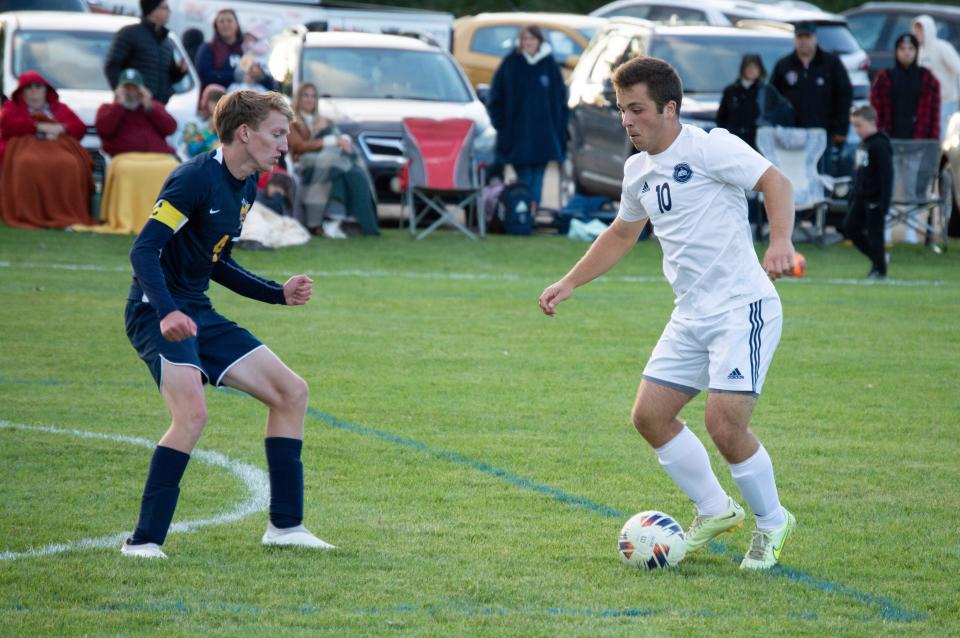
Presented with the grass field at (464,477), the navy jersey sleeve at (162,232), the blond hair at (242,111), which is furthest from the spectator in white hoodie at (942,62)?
the navy jersey sleeve at (162,232)

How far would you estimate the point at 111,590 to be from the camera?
480 centimetres

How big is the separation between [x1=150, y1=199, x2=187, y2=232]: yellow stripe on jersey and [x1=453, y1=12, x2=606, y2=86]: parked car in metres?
19.4

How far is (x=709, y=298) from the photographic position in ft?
17.4

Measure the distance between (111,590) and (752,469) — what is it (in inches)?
88.5

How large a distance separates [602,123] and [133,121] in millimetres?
5595

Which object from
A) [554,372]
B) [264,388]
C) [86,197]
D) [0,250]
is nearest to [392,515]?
[264,388]

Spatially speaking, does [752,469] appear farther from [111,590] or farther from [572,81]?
[572,81]

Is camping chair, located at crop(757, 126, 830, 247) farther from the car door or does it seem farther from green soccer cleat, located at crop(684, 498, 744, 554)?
green soccer cleat, located at crop(684, 498, 744, 554)

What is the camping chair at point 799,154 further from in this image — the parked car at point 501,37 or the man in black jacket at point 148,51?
the parked car at point 501,37

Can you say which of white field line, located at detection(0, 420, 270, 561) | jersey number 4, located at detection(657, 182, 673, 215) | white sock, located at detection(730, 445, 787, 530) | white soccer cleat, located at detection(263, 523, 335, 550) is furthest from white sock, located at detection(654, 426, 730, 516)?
white field line, located at detection(0, 420, 270, 561)

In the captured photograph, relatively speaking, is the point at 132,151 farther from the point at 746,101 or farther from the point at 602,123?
the point at 746,101

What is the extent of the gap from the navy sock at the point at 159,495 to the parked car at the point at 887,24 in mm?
21563

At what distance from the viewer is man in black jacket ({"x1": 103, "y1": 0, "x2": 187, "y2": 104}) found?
626 inches

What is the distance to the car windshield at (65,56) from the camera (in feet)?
57.4
